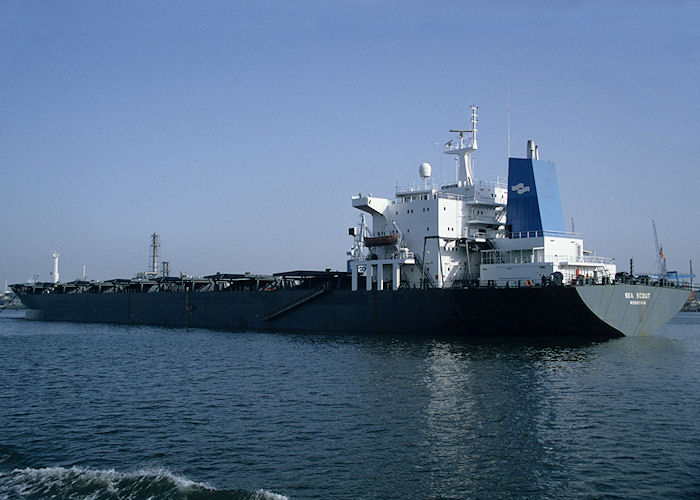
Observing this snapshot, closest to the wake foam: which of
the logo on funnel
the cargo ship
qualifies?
the cargo ship

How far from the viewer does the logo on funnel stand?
1383 inches

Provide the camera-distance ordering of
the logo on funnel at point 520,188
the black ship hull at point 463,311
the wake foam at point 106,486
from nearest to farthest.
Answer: the wake foam at point 106,486
the black ship hull at point 463,311
the logo on funnel at point 520,188

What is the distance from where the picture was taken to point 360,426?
15.8 m

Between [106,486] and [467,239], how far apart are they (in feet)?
93.1

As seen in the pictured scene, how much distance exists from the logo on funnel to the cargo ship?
0.06 meters

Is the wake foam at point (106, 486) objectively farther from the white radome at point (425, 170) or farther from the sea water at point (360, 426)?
the white radome at point (425, 170)

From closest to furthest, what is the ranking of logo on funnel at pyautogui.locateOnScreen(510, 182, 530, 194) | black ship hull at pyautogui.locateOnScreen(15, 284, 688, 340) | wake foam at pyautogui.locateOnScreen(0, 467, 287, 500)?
1. wake foam at pyautogui.locateOnScreen(0, 467, 287, 500)
2. black ship hull at pyautogui.locateOnScreen(15, 284, 688, 340)
3. logo on funnel at pyautogui.locateOnScreen(510, 182, 530, 194)

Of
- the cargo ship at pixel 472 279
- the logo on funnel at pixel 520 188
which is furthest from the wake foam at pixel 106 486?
the logo on funnel at pixel 520 188

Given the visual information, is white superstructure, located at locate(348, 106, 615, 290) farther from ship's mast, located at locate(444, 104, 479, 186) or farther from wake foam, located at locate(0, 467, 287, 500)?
wake foam, located at locate(0, 467, 287, 500)

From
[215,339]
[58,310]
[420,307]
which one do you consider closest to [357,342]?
[420,307]

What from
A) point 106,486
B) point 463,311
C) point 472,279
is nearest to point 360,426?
point 106,486

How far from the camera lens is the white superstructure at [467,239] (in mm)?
34750

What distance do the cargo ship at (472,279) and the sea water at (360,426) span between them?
3322 millimetres

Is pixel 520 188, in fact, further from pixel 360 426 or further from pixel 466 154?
pixel 360 426
